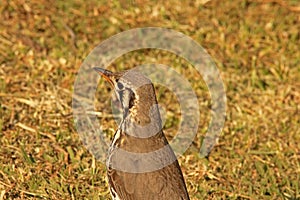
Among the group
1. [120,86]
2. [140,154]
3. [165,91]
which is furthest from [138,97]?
[165,91]

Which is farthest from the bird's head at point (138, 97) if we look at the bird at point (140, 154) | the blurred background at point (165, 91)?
the blurred background at point (165, 91)

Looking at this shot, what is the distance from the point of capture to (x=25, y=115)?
7953 mm

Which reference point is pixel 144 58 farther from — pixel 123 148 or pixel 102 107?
pixel 123 148

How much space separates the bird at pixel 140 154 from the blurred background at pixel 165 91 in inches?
42.5

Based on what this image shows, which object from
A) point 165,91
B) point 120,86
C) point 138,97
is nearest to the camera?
point 138,97

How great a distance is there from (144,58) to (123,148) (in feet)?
12.1

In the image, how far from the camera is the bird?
5.65m

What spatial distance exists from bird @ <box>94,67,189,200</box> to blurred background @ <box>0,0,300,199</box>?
1.08 meters

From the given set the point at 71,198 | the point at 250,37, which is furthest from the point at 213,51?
the point at 71,198

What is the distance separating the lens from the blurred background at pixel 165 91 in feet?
23.5

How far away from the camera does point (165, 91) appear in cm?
886

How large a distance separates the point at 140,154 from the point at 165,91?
10.3 ft

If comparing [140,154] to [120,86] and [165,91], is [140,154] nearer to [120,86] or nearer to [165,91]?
[120,86]

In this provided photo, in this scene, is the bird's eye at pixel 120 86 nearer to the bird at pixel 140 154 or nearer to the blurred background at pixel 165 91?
the bird at pixel 140 154
